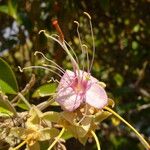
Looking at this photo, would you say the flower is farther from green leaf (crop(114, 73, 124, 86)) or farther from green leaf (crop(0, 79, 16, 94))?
green leaf (crop(114, 73, 124, 86))

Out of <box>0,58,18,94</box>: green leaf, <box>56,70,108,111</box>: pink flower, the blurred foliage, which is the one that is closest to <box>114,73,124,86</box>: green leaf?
the blurred foliage

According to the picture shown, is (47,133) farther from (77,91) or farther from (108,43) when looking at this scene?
(108,43)

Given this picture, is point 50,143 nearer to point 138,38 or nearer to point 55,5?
point 55,5

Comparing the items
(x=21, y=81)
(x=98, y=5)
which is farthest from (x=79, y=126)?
(x=98, y=5)

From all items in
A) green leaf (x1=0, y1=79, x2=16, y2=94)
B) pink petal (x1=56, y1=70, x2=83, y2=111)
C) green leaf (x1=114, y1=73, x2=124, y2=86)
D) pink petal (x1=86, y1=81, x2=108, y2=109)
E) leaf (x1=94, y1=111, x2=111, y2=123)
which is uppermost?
pink petal (x1=56, y1=70, x2=83, y2=111)

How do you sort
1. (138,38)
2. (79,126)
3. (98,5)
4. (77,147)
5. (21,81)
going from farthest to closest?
(138,38), (98,5), (21,81), (77,147), (79,126)

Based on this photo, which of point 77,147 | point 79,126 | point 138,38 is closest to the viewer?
point 79,126

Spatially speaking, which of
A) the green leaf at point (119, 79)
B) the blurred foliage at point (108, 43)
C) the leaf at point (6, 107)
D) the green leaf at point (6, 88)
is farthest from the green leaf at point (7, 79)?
the green leaf at point (119, 79)

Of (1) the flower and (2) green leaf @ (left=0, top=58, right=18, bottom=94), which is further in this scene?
(2) green leaf @ (left=0, top=58, right=18, bottom=94)
